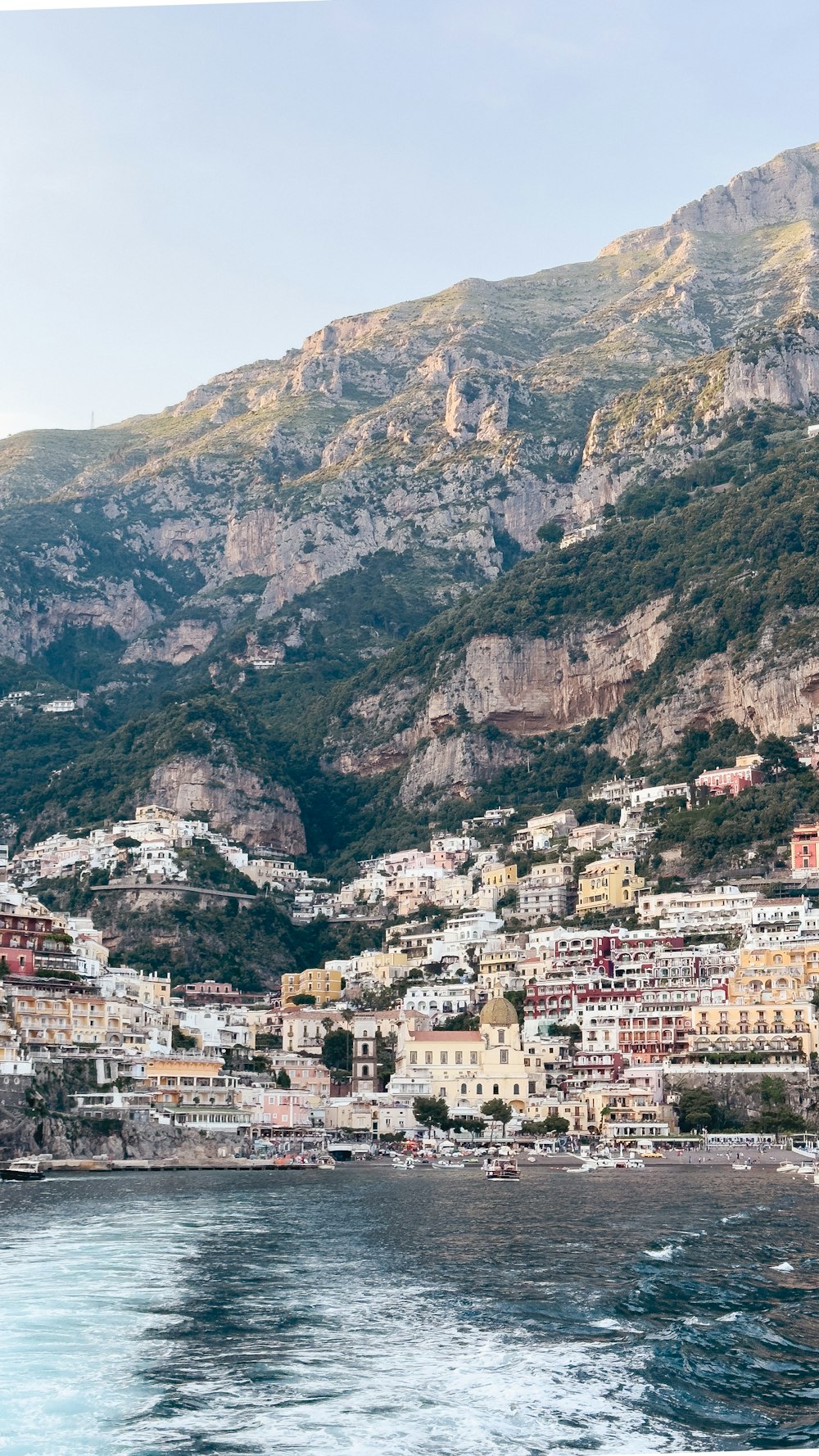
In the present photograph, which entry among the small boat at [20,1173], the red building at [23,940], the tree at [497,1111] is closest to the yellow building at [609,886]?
the tree at [497,1111]

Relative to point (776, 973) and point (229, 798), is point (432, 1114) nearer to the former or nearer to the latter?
point (776, 973)

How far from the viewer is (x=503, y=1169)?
7150 cm

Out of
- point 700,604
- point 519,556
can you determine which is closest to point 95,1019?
point 700,604

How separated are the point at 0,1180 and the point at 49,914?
1416 inches

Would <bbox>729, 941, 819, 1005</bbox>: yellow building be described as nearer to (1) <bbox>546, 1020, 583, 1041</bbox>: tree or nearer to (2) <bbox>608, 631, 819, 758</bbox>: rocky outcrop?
(1) <bbox>546, 1020, 583, 1041</bbox>: tree

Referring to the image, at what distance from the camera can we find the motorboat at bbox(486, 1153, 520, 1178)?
7119 cm

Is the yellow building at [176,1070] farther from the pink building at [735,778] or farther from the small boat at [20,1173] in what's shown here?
the pink building at [735,778]

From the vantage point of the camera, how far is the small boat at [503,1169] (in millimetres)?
71188

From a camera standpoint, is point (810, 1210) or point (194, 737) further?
point (194, 737)

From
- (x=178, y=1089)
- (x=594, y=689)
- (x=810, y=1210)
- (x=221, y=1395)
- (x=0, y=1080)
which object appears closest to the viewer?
(x=221, y=1395)

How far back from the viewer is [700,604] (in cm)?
14088

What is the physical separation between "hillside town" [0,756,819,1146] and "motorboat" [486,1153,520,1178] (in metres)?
15.6

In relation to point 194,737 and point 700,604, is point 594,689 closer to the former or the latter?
point 700,604

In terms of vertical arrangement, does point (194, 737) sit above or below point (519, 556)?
below
